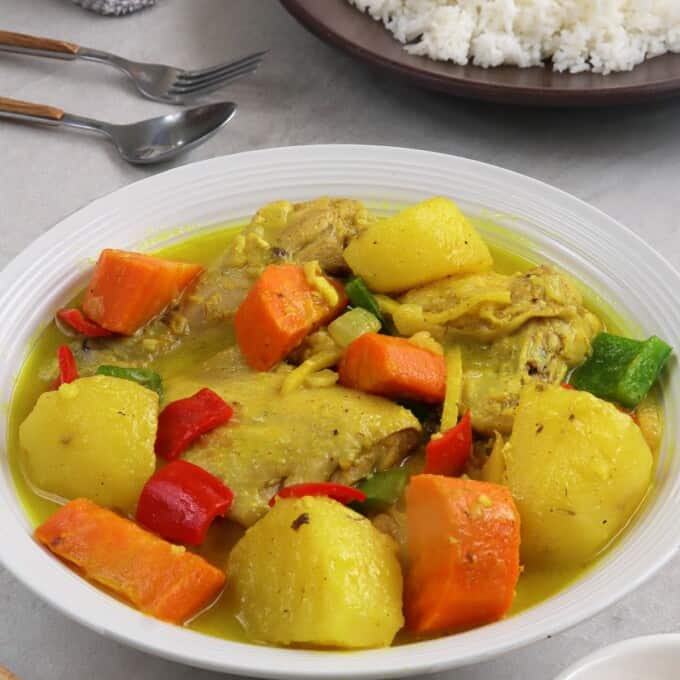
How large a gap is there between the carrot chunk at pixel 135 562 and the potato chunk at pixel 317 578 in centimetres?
8

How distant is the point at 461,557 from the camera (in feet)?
6.29

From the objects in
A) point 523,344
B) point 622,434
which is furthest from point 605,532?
point 523,344

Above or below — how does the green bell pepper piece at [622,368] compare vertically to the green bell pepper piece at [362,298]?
below

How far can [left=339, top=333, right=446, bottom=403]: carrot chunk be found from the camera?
2.36m

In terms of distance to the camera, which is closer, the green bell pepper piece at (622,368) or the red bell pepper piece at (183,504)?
the red bell pepper piece at (183,504)

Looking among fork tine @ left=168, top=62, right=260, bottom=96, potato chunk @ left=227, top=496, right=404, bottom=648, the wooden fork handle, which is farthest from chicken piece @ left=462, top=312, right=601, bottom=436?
the wooden fork handle

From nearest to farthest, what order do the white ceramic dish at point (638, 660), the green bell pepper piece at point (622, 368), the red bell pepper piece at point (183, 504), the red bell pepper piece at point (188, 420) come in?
the white ceramic dish at point (638, 660)
the red bell pepper piece at point (183, 504)
the red bell pepper piece at point (188, 420)
the green bell pepper piece at point (622, 368)

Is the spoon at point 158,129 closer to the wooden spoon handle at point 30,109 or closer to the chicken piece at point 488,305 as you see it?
the wooden spoon handle at point 30,109

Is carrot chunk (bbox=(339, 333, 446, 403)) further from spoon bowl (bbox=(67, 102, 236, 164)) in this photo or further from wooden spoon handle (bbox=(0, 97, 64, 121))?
wooden spoon handle (bbox=(0, 97, 64, 121))

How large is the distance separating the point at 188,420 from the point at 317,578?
0.54 meters

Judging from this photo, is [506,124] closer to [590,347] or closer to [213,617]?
[590,347]

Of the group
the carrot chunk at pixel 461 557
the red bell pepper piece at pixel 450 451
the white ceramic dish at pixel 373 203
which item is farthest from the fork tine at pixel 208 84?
the carrot chunk at pixel 461 557

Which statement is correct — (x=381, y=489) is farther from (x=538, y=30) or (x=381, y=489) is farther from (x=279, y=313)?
(x=538, y=30)

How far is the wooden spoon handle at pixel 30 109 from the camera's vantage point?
393cm
